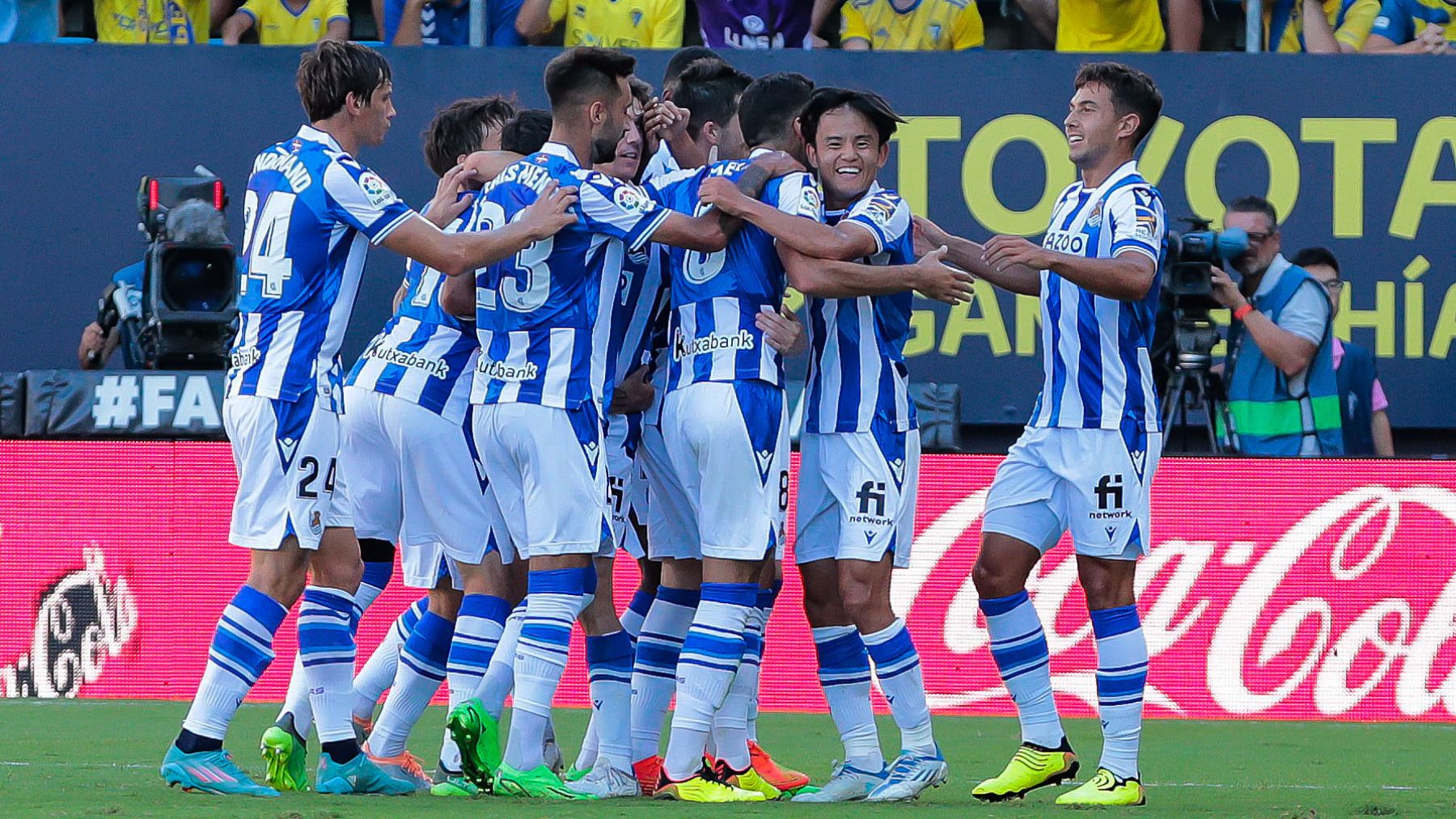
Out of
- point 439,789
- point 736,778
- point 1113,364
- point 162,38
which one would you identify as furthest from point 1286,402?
point 162,38

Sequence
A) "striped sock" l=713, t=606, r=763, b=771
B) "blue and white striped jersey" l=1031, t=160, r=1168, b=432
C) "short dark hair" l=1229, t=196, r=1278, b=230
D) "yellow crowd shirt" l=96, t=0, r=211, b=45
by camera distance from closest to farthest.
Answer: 1. "blue and white striped jersey" l=1031, t=160, r=1168, b=432
2. "striped sock" l=713, t=606, r=763, b=771
3. "short dark hair" l=1229, t=196, r=1278, b=230
4. "yellow crowd shirt" l=96, t=0, r=211, b=45

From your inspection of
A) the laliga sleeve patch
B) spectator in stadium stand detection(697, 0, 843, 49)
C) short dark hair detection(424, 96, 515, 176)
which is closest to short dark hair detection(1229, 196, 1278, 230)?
spectator in stadium stand detection(697, 0, 843, 49)

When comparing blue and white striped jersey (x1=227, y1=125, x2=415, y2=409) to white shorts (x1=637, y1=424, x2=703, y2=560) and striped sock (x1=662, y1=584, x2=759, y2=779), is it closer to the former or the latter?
white shorts (x1=637, y1=424, x2=703, y2=560)

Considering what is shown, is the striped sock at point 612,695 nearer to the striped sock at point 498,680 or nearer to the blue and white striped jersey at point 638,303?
the striped sock at point 498,680

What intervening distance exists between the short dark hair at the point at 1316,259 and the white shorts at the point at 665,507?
4.97 metres

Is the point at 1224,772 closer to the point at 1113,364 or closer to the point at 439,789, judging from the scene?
the point at 1113,364

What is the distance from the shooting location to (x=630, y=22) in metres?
11.4

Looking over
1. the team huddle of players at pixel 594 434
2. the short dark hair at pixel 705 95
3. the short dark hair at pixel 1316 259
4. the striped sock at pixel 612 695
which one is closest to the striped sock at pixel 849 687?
the team huddle of players at pixel 594 434

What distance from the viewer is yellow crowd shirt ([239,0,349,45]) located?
37.6 ft

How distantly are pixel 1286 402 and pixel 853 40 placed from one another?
3.31 meters

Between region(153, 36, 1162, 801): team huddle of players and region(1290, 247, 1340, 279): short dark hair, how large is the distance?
4.28 m

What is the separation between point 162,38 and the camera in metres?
11.7

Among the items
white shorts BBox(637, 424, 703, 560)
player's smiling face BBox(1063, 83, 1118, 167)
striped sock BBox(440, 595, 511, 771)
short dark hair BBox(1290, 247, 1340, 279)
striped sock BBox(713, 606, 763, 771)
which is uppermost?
player's smiling face BBox(1063, 83, 1118, 167)

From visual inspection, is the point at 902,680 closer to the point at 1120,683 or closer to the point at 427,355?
the point at 1120,683
